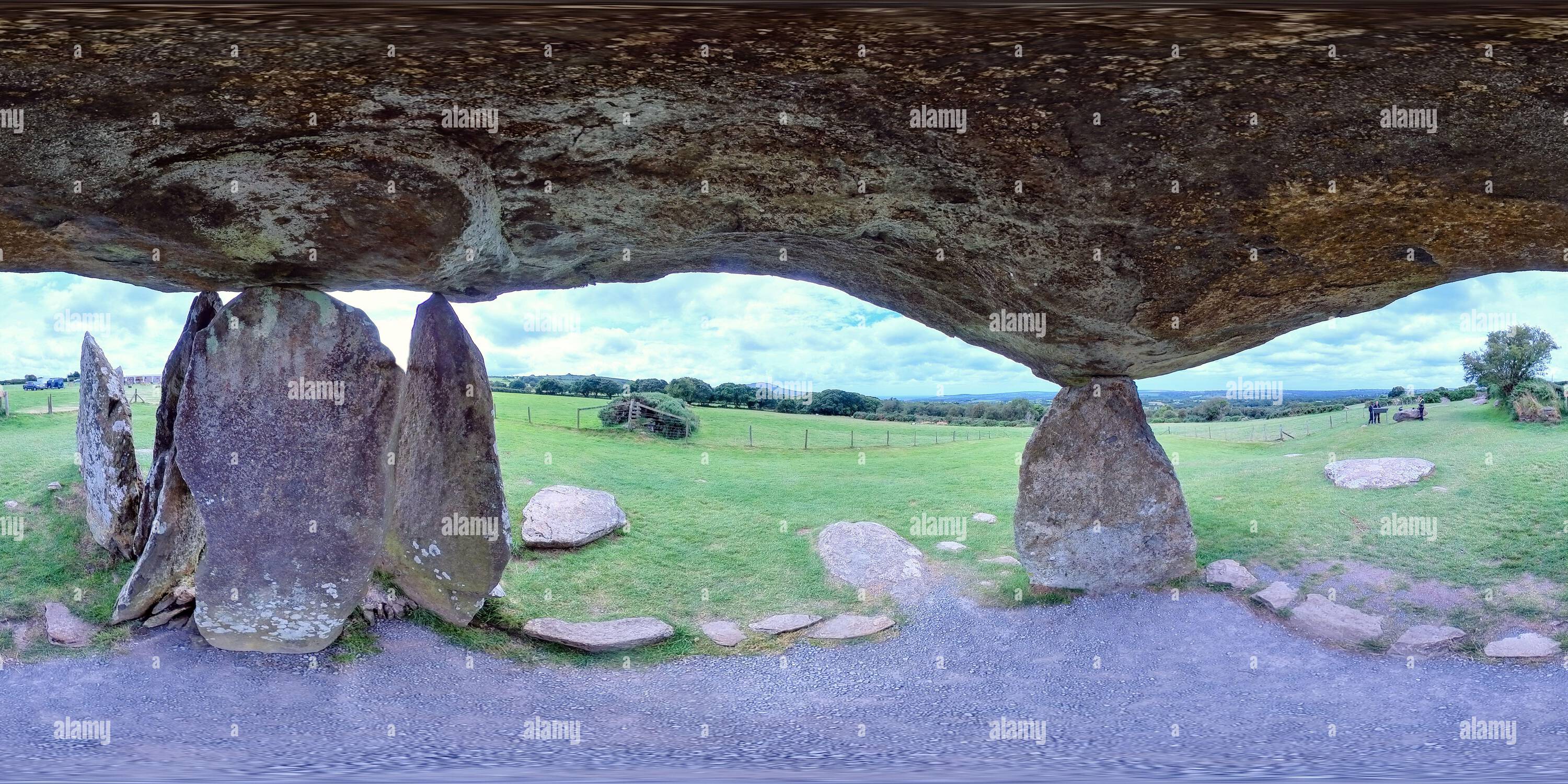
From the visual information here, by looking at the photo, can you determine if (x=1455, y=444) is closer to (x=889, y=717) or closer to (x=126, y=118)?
(x=889, y=717)

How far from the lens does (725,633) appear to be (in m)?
9.63

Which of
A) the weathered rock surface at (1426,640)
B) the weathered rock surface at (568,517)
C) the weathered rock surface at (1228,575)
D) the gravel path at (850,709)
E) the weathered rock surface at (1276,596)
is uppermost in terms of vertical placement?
the weathered rock surface at (568,517)

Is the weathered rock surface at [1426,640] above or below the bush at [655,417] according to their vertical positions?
below

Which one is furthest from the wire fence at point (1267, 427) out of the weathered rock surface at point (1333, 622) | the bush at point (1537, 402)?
the weathered rock surface at point (1333, 622)

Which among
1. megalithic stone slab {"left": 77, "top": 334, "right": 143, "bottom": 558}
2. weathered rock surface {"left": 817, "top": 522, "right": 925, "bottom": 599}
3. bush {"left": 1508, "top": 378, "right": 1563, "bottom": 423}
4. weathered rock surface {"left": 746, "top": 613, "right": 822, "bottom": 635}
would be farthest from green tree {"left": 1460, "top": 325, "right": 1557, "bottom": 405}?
megalithic stone slab {"left": 77, "top": 334, "right": 143, "bottom": 558}

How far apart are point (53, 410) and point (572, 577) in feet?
34.9

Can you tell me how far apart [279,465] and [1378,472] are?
14.5 meters

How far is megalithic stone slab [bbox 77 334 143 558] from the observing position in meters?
9.42

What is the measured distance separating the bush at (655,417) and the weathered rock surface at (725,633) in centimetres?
767

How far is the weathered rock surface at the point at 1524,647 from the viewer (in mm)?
8641

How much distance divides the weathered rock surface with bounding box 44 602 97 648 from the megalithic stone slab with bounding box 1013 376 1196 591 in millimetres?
9888

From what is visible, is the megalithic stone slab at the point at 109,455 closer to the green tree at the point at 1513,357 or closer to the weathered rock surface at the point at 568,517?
the weathered rock surface at the point at 568,517

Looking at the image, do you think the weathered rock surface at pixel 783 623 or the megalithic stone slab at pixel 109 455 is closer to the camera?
the megalithic stone slab at pixel 109 455

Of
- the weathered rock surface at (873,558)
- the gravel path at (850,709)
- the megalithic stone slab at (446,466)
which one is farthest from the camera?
the weathered rock surface at (873,558)
